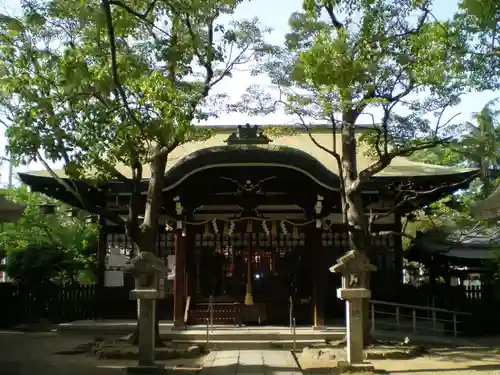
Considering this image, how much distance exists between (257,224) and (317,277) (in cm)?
252

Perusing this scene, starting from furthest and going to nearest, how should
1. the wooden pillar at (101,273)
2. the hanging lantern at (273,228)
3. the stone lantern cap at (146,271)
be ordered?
the wooden pillar at (101,273) < the hanging lantern at (273,228) < the stone lantern cap at (146,271)

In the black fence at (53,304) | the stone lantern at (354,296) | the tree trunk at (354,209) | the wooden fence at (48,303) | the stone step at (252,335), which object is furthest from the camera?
the wooden fence at (48,303)

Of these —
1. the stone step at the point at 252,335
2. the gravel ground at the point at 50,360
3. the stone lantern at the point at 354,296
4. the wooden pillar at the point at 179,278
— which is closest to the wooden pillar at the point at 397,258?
the stone step at the point at 252,335

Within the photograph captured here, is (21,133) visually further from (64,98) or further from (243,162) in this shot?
(243,162)

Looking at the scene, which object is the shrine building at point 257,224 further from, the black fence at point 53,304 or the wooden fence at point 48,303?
the wooden fence at point 48,303

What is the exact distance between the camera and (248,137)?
51.6 feet

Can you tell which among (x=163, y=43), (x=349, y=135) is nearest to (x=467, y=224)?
(x=349, y=135)

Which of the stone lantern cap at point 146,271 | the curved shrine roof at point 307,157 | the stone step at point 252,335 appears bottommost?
the stone step at point 252,335

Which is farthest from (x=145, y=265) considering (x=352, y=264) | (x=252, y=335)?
(x=252, y=335)

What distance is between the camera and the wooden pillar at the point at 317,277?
15234 mm

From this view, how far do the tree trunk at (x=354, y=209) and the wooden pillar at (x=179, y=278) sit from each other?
4784mm

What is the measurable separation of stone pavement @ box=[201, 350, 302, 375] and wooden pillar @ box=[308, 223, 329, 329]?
8.73ft

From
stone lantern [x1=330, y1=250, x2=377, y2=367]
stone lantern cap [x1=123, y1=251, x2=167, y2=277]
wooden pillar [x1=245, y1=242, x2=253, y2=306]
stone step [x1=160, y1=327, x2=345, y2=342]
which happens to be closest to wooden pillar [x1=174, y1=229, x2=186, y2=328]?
stone step [x1=160, y1=327, x2=345, y2=342]

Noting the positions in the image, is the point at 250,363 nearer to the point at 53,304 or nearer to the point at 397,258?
the point at 397,258
